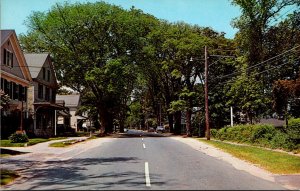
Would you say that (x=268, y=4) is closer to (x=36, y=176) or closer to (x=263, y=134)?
(x=263, y=134)

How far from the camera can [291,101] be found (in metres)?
48.7

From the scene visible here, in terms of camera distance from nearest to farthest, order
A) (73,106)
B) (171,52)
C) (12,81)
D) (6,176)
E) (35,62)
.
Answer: (6,176) → (12,81) → (35,62) → (171,52) → (73,106)

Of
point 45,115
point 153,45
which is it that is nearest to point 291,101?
point 153,45

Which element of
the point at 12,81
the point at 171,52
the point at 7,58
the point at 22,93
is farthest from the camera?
the point at 171,52

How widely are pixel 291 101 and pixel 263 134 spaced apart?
685 inches

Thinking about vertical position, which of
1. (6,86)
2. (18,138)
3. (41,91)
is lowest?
(18,138)

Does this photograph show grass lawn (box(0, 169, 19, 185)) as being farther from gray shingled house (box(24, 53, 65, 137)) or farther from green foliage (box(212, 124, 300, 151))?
gray shingled house (box(24, 53, 65, 137))

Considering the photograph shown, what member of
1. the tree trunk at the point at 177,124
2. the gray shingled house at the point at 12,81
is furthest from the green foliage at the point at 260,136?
the tree trunk at the point at 177,124

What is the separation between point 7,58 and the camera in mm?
38625

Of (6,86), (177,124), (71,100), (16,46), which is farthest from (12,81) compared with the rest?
(71,100)

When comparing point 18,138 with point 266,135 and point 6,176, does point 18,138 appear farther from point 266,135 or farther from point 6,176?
point 6,176

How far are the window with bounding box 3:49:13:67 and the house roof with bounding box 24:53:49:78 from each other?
8799 millimetres

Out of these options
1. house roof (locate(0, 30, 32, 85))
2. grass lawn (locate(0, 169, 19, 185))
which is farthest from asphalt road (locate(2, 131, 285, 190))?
house roof (locate(0, 30, 32, 85))

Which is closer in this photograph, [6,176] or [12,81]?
[6,176]
